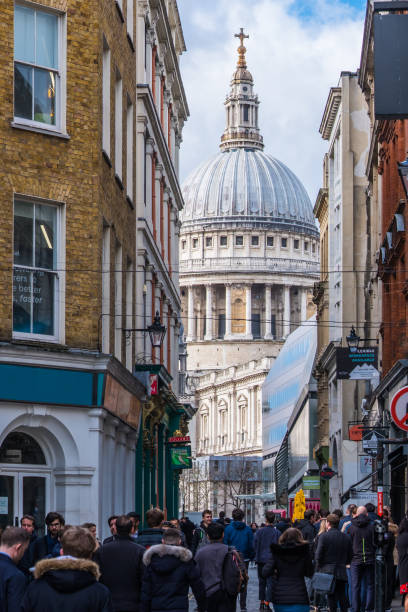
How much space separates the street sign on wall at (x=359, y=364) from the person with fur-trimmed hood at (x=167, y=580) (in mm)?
28677

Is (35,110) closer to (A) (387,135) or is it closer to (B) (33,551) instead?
(B) (33,551)

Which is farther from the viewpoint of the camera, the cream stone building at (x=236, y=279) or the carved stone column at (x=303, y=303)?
the carved stone column at (x=303, y=303)

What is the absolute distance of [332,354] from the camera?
201ft

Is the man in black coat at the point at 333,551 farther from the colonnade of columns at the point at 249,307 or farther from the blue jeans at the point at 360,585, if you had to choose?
the colonnade of columns at the point at 249,307

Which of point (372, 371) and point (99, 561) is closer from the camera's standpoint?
point (99, 561)

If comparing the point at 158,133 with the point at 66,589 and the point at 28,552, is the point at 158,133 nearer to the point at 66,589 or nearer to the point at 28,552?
the point at 28,552

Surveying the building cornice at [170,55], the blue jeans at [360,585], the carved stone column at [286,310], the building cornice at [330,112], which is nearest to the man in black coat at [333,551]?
the blue jeans at [360,585]

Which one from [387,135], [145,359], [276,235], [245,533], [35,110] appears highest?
[276,235]

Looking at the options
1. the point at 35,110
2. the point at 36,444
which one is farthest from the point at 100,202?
the point at 36,444

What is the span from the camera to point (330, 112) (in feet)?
211

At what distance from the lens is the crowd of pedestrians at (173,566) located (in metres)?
9.13

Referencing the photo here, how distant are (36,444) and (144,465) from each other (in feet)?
42.0

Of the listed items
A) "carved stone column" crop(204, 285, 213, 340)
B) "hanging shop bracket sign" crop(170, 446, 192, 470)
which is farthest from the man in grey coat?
"carved stone column" crop(204, 285, 213, 340)

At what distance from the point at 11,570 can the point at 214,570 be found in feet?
17.9
